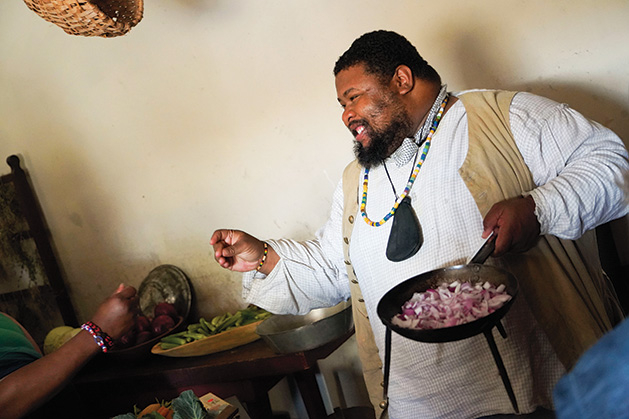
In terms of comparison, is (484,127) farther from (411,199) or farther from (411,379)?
(411,379)

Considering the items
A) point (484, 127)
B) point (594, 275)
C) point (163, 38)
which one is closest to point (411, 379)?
point (594, 275)

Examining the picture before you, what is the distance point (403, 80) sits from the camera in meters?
1.62

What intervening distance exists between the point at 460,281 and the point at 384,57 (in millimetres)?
Result: 753

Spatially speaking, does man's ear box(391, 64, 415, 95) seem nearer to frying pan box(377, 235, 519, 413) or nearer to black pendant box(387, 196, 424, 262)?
black pendant box(387, 196, 424, 262)

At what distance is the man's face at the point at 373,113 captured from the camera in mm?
1606

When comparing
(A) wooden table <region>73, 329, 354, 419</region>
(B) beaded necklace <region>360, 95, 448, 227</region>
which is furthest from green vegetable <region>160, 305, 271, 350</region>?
(B) beaded necklace <region>360, 95, 448, 227</region>

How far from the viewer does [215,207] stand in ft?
9.80

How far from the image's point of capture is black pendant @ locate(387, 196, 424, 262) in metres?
1.50

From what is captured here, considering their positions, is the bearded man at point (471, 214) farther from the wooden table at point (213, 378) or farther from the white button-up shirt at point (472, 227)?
the wooden table at point (213, 378)

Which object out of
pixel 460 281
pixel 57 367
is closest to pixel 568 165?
pixel 460 281

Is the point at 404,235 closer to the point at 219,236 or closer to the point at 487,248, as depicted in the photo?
the point at 487,248

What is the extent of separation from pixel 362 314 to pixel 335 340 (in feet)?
1.84

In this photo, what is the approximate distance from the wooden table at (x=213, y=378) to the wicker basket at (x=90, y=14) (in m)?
1.47

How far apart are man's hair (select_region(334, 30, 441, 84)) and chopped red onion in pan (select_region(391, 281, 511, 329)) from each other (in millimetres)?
704
